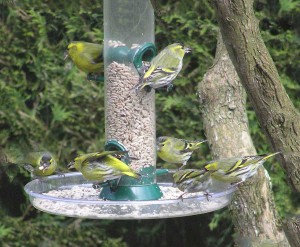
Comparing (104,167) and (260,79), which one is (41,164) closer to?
(104,167)

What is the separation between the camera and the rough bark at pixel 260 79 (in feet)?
9.90

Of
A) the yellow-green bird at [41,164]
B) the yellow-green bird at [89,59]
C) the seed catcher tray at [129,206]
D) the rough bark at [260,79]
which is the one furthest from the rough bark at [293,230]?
the yellow-green bird at [41,164]

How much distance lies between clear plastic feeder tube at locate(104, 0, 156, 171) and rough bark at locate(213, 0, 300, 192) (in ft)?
4.13

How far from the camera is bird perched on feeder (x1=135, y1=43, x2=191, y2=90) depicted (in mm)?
4266

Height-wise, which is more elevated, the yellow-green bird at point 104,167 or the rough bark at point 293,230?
the rough bark at point 293,230

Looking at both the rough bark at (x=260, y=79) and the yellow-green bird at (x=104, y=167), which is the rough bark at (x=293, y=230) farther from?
the yellow-green bird at (x=104, y=167)

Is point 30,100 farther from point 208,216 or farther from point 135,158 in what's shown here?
point 135,158

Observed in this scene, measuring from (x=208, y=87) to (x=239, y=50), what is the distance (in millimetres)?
1812

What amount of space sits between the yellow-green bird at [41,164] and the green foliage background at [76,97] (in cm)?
132

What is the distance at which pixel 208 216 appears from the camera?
22.6 feet

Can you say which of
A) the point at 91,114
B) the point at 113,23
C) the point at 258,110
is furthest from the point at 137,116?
the point at 91,114

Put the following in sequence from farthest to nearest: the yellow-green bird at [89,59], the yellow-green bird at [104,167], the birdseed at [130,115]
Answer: the yellow-green bird at [89,59] → the birdseed at [130,115] → the yellow-green bird at [104,167]

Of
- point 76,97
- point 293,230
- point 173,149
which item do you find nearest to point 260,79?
point 293,230

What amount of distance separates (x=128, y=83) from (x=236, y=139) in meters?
0.90
